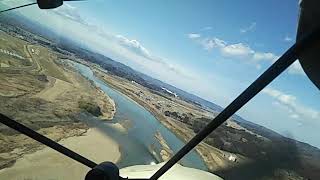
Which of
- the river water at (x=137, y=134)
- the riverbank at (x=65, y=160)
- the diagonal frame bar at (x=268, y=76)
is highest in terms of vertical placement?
the diagonal frame bar at (x=268, y=76)

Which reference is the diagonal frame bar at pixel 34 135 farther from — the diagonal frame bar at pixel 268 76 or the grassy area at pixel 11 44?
the grassy area at pixel 11 44

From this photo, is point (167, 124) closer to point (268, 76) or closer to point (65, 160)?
point (65, 160)

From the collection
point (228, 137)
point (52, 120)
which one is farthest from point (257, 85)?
point (52, 120)

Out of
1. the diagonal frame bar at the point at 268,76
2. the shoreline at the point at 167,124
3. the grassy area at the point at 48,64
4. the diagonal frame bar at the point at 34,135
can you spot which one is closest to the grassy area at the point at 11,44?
the grassy area at the point at 48,64

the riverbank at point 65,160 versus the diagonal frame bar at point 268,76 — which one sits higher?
the diagonal frame bar at point 268,76

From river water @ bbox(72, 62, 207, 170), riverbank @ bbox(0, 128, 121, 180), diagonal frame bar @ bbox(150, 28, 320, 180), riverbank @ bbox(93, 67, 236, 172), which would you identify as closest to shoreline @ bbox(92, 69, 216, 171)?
riverbank @ bbox(93, 67, 236, 172)

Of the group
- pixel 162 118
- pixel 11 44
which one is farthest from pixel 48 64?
pixel 162 118

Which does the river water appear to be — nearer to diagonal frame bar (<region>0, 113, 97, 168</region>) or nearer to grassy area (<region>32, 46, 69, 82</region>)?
grassy area (<region>32, 46, 69, 82</region>)
